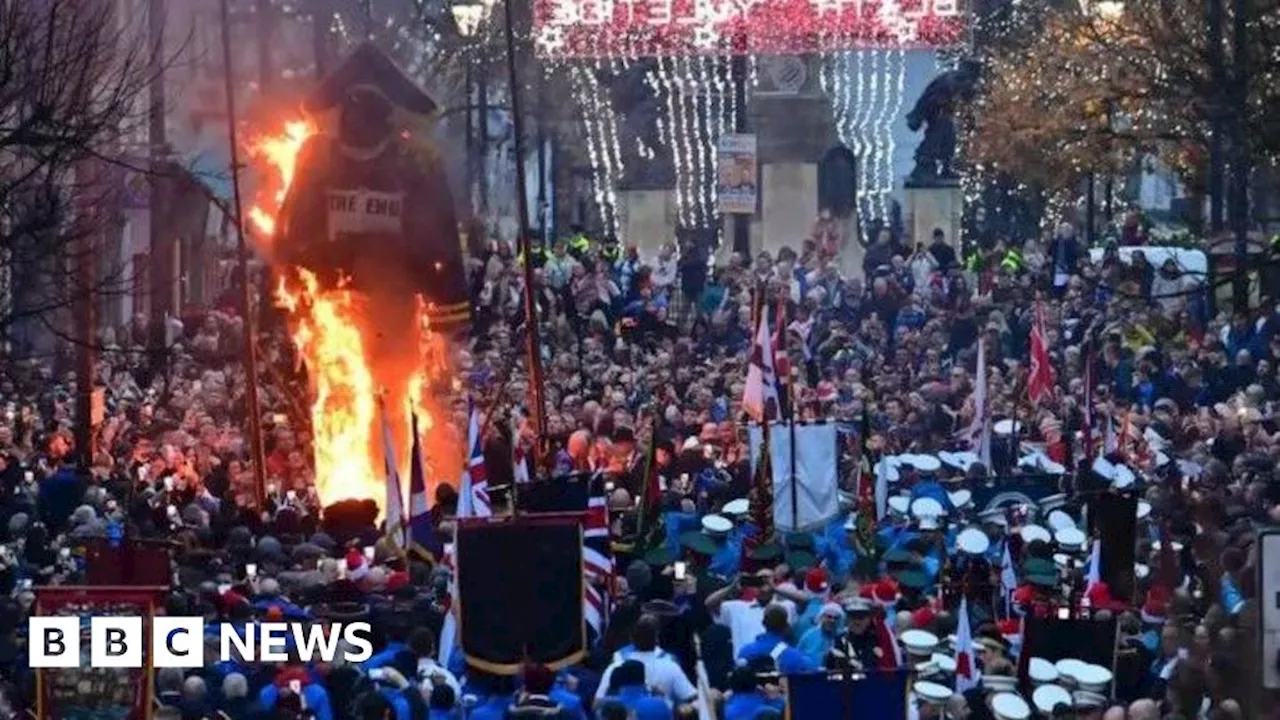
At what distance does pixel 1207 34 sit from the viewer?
119 feet

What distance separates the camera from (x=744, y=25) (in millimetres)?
59062

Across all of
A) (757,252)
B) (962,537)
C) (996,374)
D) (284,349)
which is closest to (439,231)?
(284,349)

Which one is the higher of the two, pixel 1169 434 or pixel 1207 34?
pixel 1207 34

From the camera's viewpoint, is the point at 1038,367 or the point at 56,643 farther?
the point at 1038,367

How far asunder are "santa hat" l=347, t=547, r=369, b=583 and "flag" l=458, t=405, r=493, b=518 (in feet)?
2.46

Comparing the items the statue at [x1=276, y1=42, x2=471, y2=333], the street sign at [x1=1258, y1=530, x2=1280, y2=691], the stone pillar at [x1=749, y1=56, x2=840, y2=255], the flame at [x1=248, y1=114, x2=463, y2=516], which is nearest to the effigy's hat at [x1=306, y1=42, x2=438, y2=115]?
the statue at [x1=276, y1=42, x2=471, y2=333]

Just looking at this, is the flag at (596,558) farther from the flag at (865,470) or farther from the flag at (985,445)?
the flag at (985,445)

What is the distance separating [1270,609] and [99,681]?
6305 millimetres

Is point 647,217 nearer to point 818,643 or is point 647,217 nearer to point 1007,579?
point 1007,579

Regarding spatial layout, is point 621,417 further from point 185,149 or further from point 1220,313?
point 185,149

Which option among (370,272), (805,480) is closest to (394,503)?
(805,480)

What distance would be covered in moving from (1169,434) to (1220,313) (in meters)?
10.0

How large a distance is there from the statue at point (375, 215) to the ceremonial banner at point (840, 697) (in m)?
18.3

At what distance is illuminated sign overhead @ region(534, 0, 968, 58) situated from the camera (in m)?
58.8
